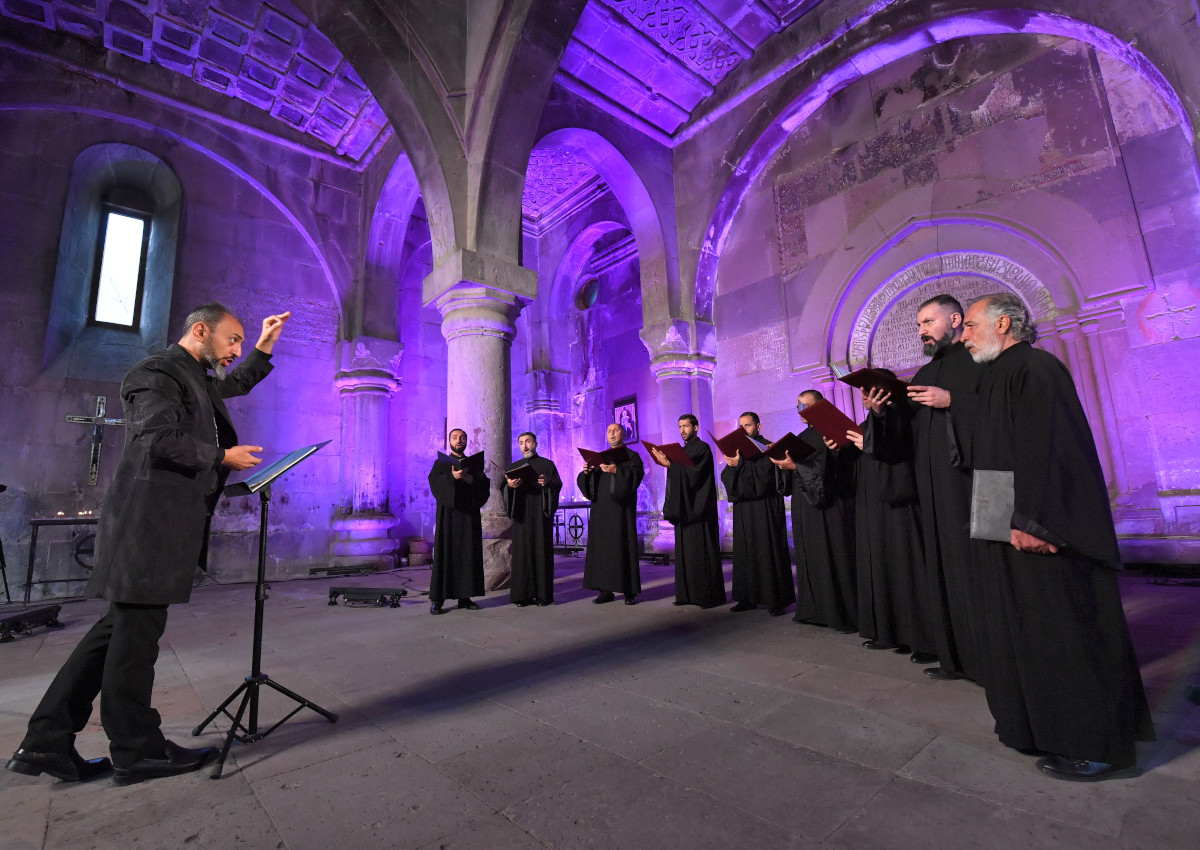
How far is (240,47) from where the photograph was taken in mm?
8156

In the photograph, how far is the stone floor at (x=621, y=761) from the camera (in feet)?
5.24

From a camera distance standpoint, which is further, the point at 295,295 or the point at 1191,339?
Answer: the point at 295,295

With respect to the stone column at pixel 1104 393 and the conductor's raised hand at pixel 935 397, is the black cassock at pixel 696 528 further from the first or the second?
the stone column at pixel 1104 393

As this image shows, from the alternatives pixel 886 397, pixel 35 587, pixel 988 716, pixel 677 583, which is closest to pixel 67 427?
pixel 35 587

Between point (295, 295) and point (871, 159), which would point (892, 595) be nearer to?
point (871, 159)

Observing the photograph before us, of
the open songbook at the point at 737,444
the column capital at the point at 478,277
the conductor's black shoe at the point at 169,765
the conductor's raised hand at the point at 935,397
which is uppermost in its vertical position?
the column capital at the point at 478,277

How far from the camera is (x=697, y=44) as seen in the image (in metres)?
8.03

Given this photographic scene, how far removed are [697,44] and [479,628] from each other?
8.32 metres

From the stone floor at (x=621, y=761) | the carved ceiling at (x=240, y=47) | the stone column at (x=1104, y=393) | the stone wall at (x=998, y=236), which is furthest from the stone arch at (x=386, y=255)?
the stone column at (x=1104, y=393)

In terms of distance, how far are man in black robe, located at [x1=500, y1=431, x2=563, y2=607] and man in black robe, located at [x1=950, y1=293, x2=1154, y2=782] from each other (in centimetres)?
407

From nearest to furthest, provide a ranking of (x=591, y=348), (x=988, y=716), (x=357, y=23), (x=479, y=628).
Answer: (x=988, y=716)
(x=479, y=628)
(x=357, y=23)
(x=591, y=348)

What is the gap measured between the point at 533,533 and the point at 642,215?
19.2 feet

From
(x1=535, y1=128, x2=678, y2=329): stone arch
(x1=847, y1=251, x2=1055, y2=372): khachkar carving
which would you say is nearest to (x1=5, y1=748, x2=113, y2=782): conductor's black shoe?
(x1=847, y1=251, x2=1055, y2=372): khachkar carving

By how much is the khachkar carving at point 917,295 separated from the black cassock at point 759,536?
3.21m
